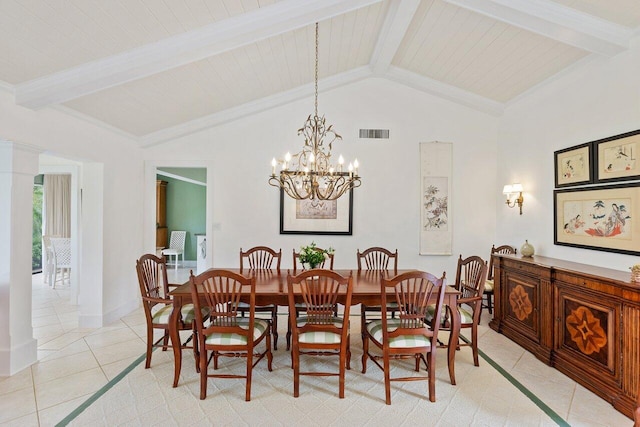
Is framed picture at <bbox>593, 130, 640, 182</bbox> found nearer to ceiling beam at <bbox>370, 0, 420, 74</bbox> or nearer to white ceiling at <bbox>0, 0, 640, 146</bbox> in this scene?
white ceiling at <bbox>0, 0, 640, 146</bbox>

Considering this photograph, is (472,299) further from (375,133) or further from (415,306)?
(375,133)

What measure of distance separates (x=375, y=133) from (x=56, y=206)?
21.6ft

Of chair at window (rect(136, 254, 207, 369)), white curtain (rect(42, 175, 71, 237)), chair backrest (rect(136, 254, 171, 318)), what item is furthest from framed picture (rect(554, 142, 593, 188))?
white curtain (rect(42, 175, 71, 237))

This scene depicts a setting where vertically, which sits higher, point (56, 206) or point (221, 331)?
point (56, 206)

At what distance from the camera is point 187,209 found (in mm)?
9336

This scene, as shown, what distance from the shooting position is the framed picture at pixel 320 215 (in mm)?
5074

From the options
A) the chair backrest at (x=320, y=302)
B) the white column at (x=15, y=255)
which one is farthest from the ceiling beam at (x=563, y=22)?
the white column at (x=15, y=255)

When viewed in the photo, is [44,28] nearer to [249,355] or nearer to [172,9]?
[172,9]

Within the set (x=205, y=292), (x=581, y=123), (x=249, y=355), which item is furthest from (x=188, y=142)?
(x=581, y=123)

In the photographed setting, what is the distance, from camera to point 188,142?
506 centimetres

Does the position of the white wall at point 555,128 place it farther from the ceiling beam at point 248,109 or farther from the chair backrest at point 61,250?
the chair backrest at point 61,250

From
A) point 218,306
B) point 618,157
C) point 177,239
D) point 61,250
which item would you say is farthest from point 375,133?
point 177,239

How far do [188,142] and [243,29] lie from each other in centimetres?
258

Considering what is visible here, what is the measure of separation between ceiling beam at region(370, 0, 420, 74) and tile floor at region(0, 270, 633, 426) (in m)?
3.57
